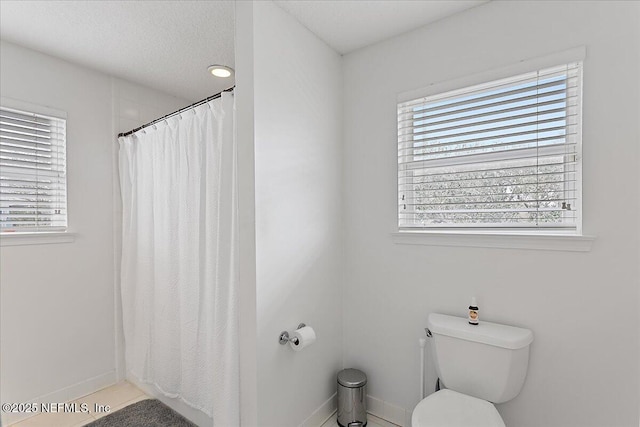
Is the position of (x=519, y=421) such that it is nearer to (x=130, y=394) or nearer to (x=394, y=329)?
(x=394, y=329)

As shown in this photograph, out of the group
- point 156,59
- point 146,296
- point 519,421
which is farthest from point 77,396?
point 519,421

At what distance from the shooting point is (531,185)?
158 centimetres

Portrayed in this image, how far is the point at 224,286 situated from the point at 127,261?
3.58ft

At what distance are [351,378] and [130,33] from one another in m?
2.38

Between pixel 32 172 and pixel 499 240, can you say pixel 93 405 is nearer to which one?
pixel 32 172

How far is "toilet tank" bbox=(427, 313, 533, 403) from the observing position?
1488 millimetres

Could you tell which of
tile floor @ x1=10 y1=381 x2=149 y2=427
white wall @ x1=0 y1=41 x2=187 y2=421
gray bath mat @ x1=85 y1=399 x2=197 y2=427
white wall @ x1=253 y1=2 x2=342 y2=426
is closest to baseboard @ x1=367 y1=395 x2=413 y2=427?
white wall @ x1=253 y1=2 x2=342 y2=426

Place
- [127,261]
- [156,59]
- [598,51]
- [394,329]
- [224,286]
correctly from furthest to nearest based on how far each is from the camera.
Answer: [127,261] < [156,59] < [394,329] < [224,286] < [598,51]

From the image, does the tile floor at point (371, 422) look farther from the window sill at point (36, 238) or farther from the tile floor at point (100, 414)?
the window sill at point (36, 238)

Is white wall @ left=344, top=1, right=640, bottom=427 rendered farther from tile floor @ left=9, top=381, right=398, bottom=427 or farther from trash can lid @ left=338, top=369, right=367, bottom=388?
tile floor @ left=9, top=381, right=398, bottom=427

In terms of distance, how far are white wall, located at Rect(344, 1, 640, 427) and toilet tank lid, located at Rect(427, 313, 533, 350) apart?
0.07 meters

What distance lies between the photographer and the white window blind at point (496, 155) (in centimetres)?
150

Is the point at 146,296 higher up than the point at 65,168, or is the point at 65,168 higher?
the point at 65,168

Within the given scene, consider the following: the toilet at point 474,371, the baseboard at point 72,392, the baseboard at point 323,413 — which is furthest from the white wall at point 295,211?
the baseboard at point 72,392
